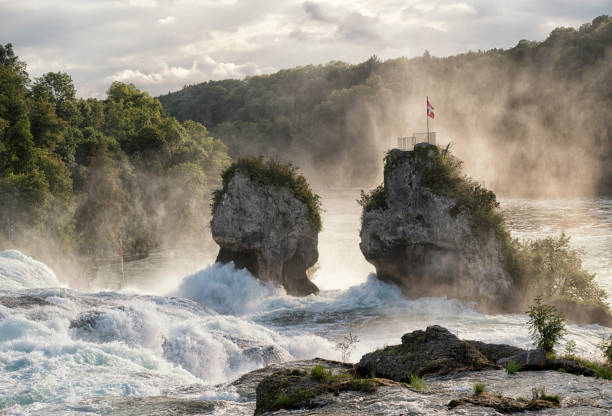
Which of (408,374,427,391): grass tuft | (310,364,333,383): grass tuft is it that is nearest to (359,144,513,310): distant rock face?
(408,374,427,391): grass tuft

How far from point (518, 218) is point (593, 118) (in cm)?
3877

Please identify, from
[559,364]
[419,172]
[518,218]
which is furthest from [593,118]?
[559,364]

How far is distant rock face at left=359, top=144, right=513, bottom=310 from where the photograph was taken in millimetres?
30625

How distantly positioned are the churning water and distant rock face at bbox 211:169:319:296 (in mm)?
1256

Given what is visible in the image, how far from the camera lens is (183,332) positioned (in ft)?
69.8

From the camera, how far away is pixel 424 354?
12.0 metres

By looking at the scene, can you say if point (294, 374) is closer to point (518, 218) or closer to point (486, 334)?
point (486, 334)

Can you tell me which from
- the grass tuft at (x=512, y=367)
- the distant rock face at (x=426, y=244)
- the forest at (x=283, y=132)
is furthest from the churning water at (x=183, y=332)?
the forest at (x=283, y=132)

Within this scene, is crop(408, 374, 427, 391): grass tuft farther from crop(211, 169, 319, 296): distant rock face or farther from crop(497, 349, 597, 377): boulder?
crop(211, 169, 319, 296): distant rock face

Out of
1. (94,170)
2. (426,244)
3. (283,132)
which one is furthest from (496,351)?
(283,132)

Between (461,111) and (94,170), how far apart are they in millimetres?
72192

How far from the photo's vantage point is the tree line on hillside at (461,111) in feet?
301

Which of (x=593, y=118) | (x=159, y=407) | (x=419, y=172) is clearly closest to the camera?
(x=159, y=407)

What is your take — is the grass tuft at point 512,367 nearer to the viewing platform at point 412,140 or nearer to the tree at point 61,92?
the viewing platform at point 412,140
